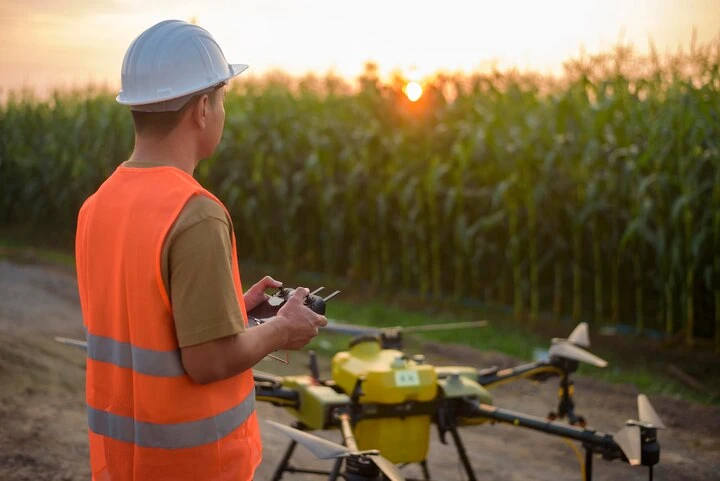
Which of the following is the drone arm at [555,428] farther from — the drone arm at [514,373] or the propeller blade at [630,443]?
the drone arm at [514,373]

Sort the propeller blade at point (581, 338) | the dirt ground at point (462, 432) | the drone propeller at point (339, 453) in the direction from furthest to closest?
the dirt ground at point (462, 432), the propeller blade at point (581, 338), the drone propeller at point (339, 453)

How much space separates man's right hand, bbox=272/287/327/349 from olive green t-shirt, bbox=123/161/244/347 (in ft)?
0.57

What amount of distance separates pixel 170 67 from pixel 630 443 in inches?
80.6

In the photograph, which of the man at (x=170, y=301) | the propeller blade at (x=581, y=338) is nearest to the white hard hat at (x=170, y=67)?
the man at (x=170, y=301)

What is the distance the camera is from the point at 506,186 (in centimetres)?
780

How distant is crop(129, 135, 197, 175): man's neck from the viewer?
1858mm

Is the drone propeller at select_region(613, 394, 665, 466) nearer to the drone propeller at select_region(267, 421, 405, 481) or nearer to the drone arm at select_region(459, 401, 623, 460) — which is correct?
the drone arm at select_region(459, 401, 623, 460)

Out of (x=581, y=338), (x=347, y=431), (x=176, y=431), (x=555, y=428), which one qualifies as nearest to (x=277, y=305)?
(x=176, y=431)

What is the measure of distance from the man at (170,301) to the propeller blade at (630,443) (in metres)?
1.49

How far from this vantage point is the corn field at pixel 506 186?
716 centimetres

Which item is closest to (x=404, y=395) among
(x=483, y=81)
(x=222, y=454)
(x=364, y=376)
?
(x=364, y=376)

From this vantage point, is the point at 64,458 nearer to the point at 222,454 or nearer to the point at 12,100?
the point at 222,454

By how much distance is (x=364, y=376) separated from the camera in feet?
10.8

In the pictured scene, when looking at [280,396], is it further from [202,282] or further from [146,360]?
[202,282]
